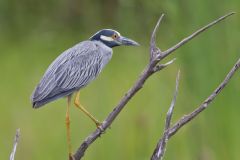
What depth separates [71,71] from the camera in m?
2.13

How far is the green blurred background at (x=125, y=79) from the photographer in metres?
2.11

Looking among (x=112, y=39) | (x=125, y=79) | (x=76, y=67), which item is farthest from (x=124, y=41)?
(x=125, y=79)

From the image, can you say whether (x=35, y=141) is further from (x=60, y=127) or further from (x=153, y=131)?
(x=153, y=131)

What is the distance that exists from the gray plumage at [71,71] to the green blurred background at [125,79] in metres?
0.20

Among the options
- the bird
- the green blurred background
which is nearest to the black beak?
the bird

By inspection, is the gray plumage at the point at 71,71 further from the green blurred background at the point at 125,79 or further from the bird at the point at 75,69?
the green blurred background at the point at 125,79

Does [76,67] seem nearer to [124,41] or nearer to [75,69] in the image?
[75,69]

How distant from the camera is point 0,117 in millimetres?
3641

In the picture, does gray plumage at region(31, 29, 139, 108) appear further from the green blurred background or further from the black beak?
the green blurred background

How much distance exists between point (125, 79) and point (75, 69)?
6.00 feet

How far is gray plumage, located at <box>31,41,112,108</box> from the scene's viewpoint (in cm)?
201

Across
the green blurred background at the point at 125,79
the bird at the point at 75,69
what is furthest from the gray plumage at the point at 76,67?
the green blurred background at the point at 125,79

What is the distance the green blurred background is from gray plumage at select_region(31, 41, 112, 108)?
20cm

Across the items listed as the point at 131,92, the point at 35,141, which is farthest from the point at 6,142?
the point at 131,92
